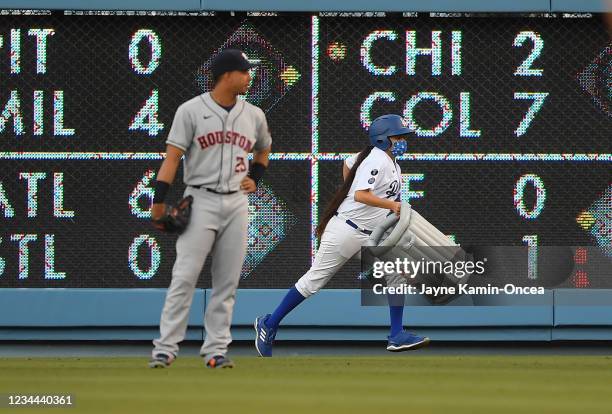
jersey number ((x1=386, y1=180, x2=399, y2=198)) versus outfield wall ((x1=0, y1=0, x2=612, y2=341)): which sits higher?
A: jersey number ((x1=386, y1=180, x2=399, y2=198))

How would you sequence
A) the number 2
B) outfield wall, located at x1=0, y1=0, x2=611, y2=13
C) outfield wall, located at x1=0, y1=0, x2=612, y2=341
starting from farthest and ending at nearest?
outfield wall, located at x1=0, y1=0, x2=612, y2=341 < the number 2 < outfield wall, located at x1=0, y1=0, x2=611, y2=13

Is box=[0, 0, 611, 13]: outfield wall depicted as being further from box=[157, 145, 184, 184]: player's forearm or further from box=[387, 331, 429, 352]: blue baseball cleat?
box=[157, 145, 184, 184]: player's forearm

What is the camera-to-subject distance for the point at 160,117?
420 inches

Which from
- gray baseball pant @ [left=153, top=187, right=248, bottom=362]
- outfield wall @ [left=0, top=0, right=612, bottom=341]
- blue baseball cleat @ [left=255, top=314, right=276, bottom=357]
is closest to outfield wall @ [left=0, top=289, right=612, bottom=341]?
outfield wall @ [left=0, top=0, right=612, bottom=341]

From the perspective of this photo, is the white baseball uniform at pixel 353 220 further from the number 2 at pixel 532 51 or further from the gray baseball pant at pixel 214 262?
the gray baseball pant at pixel 214 262

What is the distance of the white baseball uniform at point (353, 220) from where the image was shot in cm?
948

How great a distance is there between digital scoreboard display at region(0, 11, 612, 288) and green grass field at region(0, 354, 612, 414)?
63.7 inches

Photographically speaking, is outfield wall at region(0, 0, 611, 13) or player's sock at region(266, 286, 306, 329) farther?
outfield wall at region(0, 0, 611, 13)

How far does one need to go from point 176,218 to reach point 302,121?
3490 millimetres

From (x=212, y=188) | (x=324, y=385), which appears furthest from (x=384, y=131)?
(x=324, y=385)

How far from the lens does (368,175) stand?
31.0ft

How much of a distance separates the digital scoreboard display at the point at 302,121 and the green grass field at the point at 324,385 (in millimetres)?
1618

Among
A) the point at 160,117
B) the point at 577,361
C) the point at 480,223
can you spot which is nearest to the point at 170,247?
the point at 160,117

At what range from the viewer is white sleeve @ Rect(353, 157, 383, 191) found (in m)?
9.42
